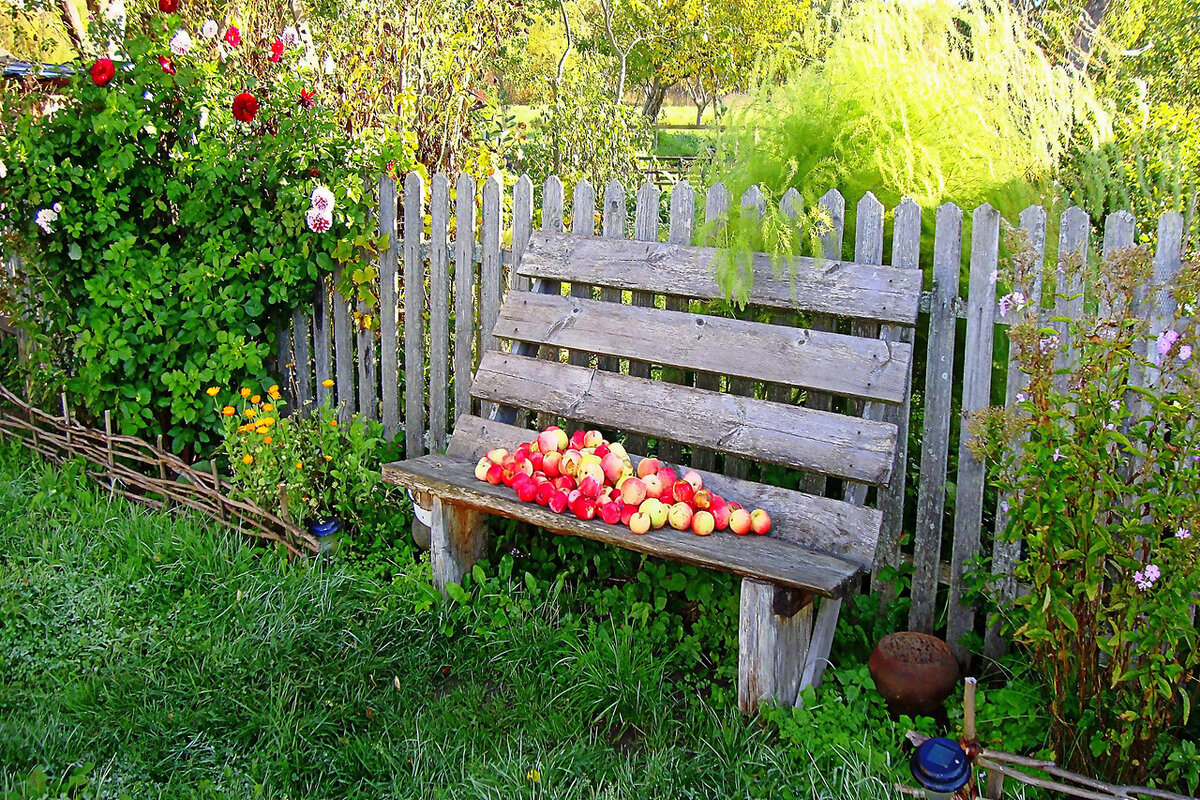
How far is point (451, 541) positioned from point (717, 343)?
3.96 feet

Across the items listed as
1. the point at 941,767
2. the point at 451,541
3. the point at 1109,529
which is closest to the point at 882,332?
the point at 1109,529

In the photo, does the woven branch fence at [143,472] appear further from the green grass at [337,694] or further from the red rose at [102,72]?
the red rose at [102,72]

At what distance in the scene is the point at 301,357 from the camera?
4.94 metres

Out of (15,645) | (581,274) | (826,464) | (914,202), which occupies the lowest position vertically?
(15,645)

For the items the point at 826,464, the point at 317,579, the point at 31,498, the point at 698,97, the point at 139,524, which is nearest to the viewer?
the point at 826,464

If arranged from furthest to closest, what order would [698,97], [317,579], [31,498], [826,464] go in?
[698,97] < [31,498] < [317,579] < [826,464]

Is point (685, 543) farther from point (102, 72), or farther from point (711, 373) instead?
point (102, 72)

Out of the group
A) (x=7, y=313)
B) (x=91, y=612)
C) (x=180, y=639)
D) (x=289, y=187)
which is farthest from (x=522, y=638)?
(x=7, y=313)

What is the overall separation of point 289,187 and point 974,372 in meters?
2.88

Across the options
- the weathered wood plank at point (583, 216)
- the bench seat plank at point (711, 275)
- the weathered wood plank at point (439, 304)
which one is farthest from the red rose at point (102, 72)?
the weathered wood plank at point (583, 216)

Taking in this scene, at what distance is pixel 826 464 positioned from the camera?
305 centimetres

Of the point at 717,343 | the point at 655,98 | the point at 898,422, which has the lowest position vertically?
the point at 898,422

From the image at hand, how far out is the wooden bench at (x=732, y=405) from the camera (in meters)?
2.92

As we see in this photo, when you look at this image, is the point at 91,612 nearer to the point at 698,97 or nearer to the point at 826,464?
the point at 826,464
